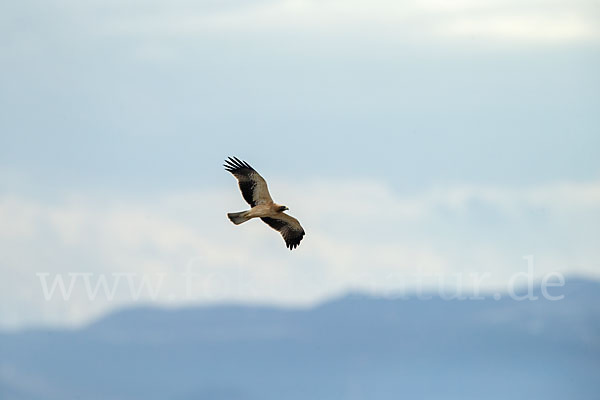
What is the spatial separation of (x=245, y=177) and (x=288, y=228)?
6.70 feet

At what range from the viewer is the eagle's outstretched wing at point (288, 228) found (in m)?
38.3

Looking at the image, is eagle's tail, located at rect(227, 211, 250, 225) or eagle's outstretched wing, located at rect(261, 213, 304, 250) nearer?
eagle's tail, located at rect(227, 211, 250, 225)

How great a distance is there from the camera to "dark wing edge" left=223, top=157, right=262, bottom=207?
122 feet

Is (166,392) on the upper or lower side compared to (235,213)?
upper

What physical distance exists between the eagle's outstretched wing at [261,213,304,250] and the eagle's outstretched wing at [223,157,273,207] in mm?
1008

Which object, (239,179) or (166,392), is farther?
(166,392)

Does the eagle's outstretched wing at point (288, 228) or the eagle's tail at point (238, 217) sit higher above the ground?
the eagle's outstretched wing at point (288, 228)

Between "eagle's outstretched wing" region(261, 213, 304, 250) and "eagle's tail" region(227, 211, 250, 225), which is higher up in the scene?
"eagle's outstretched wing" region(261, 213, 304, 250)

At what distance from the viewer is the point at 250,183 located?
122 ft

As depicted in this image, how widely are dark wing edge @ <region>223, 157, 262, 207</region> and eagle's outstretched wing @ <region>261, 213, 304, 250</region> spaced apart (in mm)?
1087

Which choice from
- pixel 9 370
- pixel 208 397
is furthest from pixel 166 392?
pixel 9 370

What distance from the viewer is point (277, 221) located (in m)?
38.4

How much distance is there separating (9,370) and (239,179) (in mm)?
159860

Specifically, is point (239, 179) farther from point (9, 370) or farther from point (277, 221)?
point (9, 370)
